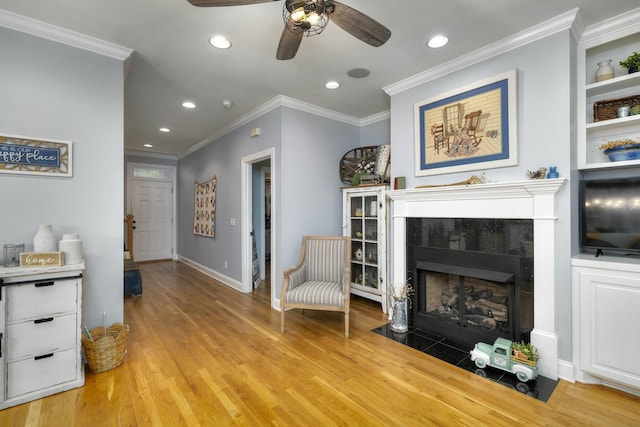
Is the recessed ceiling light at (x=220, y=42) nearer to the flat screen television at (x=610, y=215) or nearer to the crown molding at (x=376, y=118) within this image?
the crown molding at (x=376, y=118)

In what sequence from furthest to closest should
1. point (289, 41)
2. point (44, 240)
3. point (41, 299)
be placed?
1. point (44, 240)
2. point (41, 299)
3. point (289, 41)

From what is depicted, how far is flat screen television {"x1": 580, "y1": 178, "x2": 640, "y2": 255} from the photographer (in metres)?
2.01

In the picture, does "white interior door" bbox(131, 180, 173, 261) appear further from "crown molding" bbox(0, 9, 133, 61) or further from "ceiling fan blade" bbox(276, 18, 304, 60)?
"ceiling fan blade" bbox(276, 18, 304, 60)

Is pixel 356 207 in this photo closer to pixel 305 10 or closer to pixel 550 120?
pixel 550 120

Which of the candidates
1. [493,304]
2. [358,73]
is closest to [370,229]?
[493,304]

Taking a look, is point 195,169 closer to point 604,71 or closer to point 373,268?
point 373,268

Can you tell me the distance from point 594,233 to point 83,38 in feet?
14.0

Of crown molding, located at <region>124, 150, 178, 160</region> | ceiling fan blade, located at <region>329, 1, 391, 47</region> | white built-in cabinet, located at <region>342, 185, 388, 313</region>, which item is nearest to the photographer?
ceiling fan blade, located at <region>329, 1, 391, 47</region>

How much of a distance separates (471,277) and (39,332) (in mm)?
3371

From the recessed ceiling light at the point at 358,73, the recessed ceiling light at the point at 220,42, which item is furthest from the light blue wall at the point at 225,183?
the recessed ceiling light at the point at 220,42

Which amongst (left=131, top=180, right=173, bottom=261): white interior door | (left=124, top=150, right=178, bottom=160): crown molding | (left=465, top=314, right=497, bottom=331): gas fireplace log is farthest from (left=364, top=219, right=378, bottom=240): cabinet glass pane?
(left=124, top=150, right=178, bottom=160): crown molding

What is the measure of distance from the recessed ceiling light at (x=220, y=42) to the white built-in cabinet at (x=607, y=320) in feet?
10.5

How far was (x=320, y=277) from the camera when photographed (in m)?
3.36

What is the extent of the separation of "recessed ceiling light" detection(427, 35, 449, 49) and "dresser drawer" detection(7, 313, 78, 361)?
3.46m
